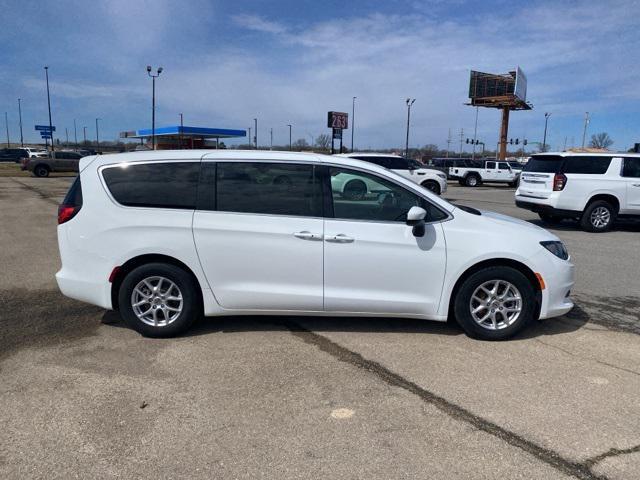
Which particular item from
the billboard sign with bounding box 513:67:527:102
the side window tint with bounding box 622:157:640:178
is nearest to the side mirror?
the side window tint with bounding box 622:157:640:178

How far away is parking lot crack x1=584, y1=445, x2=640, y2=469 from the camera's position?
2.74 metres

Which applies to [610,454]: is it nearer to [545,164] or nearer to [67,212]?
[67,212]

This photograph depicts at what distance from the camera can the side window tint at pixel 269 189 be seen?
444cm

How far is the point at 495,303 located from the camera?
4.45m

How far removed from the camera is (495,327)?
4.49 m

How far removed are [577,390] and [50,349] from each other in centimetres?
427

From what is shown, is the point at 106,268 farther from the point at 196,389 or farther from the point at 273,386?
the point at 273,386

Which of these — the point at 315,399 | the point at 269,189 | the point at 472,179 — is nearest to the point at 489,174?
the point at 472,179

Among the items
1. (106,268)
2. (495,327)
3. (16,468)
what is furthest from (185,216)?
(495,327)

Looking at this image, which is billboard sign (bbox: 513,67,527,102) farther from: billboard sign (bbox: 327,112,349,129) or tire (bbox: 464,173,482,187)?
tire (bbox: 464,173,482,187)

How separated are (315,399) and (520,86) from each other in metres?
65.8

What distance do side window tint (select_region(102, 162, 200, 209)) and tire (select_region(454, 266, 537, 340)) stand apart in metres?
2.62

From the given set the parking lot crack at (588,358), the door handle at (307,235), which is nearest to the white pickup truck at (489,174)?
the parking lot crack at (588,358)

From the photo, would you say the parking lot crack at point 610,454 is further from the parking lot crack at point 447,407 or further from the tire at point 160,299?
the tire at point 160,299
